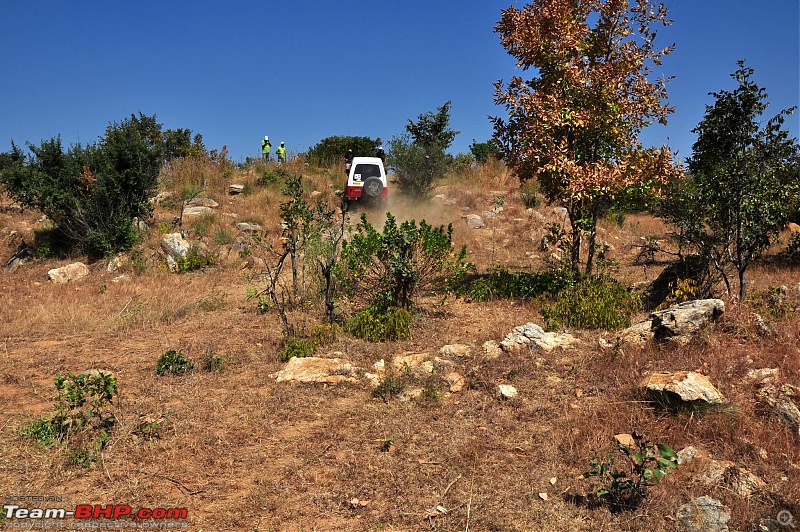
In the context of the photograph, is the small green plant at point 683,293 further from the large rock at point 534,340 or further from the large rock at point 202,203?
the large rock at point 202,203

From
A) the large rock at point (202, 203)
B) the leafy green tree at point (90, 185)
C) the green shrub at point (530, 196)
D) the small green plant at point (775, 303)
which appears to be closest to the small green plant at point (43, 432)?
the small green plant at point (775, 303)

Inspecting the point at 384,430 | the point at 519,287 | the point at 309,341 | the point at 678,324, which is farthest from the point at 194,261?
the point at 678,324

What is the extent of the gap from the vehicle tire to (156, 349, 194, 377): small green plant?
11484mm

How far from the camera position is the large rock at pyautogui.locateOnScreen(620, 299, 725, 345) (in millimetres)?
5492

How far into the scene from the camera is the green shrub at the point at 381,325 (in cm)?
675

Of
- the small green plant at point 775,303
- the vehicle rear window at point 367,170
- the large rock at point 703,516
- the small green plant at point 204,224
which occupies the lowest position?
the large rock at point 703,516

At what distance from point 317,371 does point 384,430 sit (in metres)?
1.40

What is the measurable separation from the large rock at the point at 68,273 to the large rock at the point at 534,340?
9.96 metres

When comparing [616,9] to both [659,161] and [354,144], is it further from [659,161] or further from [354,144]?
[354,144]

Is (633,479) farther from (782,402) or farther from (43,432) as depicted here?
(43,432)

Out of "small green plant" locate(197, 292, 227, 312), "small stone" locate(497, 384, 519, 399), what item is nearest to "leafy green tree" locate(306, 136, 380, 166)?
"small green plant" locate(197, 292, 227, 312)

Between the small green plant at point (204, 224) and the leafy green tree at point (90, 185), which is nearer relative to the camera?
the leafy green tree at point (90, 185)

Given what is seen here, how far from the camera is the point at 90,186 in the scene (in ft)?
42.5

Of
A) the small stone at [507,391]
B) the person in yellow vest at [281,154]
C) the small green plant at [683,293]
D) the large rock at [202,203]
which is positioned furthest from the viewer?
the person in yellow vest at [281,154]
